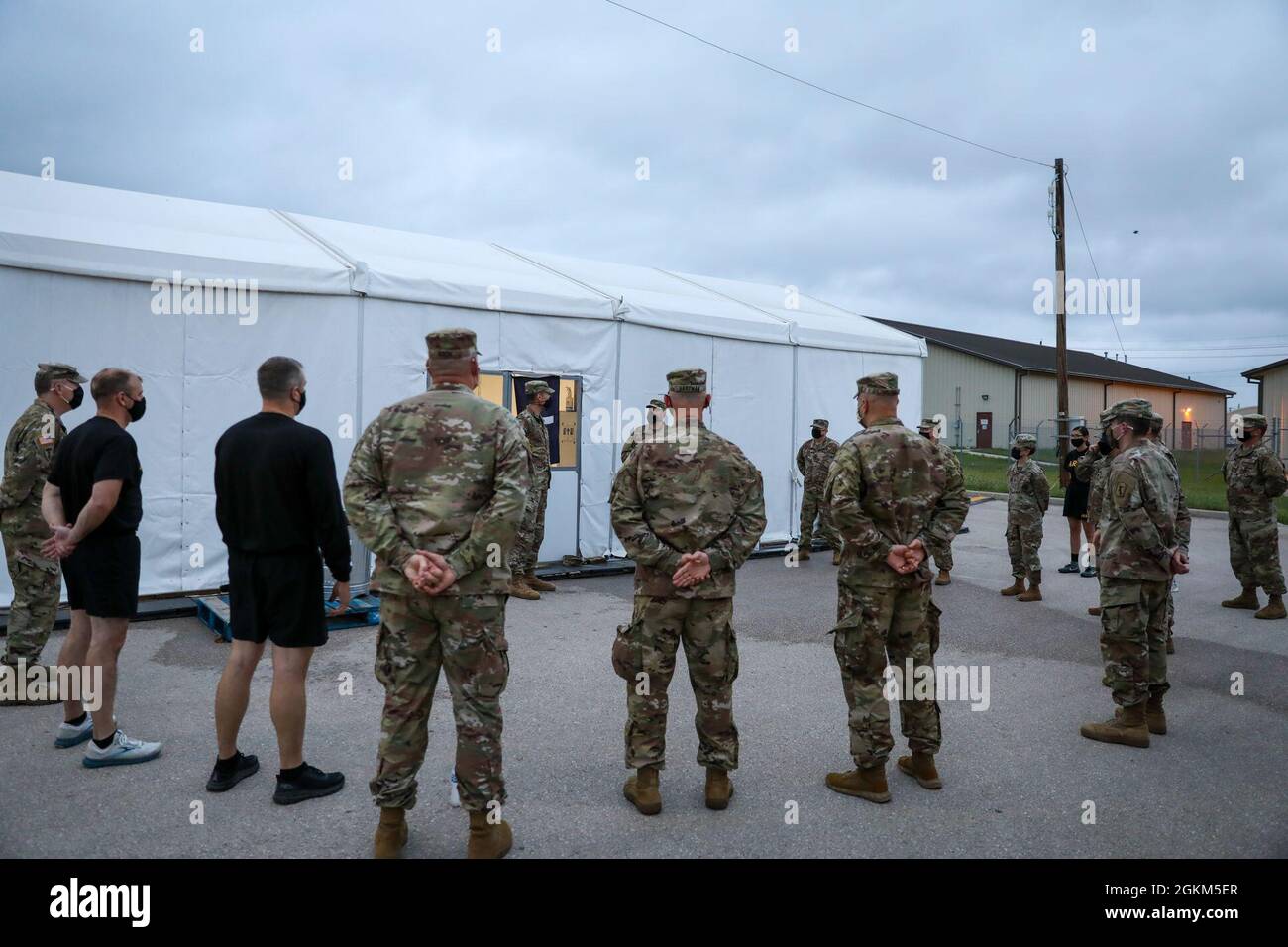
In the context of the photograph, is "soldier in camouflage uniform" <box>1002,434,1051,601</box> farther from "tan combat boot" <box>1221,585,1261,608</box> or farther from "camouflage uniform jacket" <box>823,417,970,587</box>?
"camouflage uniform jacket" <box>823,417,970,587</box>

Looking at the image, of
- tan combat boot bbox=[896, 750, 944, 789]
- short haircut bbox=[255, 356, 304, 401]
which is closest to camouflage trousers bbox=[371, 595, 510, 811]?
short haircut bbox=[255, 356, 304, 401]

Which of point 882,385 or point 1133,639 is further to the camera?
point 1133,639

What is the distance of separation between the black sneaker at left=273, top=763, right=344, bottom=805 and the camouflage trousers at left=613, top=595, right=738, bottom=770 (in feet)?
4.43

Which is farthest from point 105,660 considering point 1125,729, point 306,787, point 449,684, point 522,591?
point 1125,729

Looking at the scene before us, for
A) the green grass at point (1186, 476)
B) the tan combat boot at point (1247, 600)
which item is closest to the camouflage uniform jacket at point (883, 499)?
the tan combat boot at point (1247, 600)

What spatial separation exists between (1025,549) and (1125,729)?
431 cm

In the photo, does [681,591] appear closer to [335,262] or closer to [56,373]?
[56,373]

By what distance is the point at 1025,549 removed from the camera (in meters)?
8.59

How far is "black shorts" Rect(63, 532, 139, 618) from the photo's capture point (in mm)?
3969

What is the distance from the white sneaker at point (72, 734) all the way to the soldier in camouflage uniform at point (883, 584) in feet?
12.4

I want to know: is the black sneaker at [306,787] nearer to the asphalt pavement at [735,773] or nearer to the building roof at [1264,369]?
the asphalt pavement at [735,773]

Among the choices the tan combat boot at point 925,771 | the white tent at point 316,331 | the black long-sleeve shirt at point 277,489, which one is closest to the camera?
the black long-sleeve shirt at point 277,489

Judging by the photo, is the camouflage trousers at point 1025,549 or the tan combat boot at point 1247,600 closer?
the tan combat boot at point 1247,600

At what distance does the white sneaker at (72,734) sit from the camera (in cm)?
421
